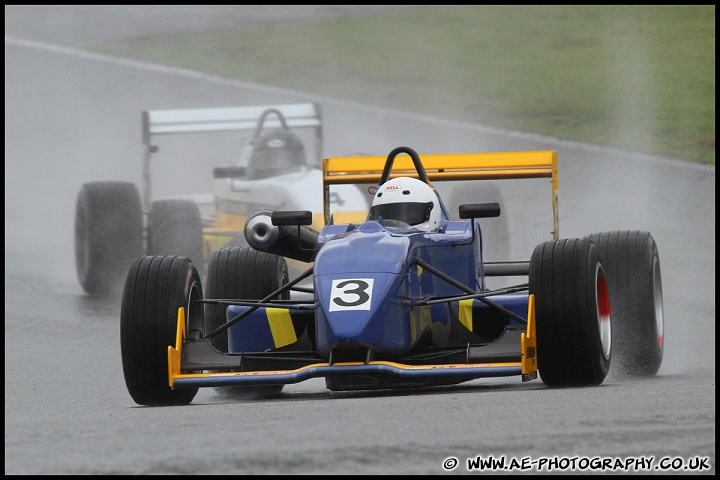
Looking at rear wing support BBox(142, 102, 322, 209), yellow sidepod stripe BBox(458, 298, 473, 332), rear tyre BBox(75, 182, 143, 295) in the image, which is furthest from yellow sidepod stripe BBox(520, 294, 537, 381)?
rear wing support BBox(142, 102, 322, 209)

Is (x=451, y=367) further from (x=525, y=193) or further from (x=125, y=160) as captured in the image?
(x=125, y=160)

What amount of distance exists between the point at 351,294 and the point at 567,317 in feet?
4.01

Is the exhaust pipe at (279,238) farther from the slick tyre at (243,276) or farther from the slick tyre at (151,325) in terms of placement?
the slick tyre at (151,325)

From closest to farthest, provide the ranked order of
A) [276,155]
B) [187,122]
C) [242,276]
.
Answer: [242,276]
[187,122]
[276,155]

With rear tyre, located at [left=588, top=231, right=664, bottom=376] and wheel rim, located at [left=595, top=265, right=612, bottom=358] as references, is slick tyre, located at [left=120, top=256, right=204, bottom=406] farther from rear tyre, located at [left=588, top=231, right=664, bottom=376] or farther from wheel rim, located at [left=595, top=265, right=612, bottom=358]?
rear tyre, located at [left=588, top=231, right=664, bottom=376]

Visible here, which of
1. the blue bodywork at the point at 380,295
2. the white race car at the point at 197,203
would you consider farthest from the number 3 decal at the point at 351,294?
the white race car at the point at 197,203

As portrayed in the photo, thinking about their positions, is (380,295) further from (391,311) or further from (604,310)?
(604,310)

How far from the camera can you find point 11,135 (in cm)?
2456

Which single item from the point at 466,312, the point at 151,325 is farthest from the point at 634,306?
the point at 151,325

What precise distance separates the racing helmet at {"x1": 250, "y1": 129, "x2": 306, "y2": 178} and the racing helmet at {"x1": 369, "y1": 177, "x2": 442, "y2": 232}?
6.20 meters

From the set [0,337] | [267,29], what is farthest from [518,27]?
[0,337]

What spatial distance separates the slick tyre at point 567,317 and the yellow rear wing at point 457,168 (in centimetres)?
212

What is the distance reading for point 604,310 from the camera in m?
9.02

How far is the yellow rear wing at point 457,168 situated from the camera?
1063 centimetres
